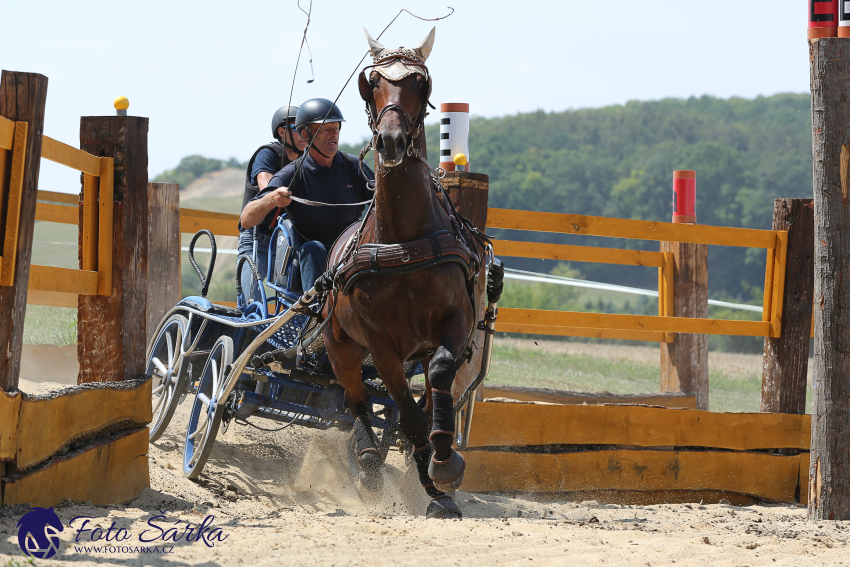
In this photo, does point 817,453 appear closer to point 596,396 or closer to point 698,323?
point 698,323

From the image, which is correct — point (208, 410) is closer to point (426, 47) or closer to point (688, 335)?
point (426, 47)

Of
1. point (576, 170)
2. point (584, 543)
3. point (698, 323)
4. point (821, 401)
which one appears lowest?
point (584, 543)

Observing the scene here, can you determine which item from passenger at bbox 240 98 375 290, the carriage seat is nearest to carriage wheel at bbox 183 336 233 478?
the carriage seat

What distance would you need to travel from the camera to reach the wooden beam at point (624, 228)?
5.82 metres

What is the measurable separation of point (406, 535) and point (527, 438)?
2.21 m

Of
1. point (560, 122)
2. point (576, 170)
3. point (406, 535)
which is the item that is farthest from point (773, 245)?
point (560, 122)

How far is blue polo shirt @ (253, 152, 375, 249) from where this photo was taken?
210 inches

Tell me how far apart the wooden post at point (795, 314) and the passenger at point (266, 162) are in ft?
10.9

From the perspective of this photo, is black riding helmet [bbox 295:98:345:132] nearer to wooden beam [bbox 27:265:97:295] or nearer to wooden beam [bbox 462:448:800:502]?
wooden beam [bbox 27:265:97:295]

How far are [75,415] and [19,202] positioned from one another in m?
1.01

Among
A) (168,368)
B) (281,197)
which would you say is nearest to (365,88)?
(281,197)

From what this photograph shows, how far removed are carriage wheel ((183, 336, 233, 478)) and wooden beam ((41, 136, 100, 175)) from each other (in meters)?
1.39

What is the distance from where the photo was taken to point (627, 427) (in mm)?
5816

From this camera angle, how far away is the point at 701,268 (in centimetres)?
721
